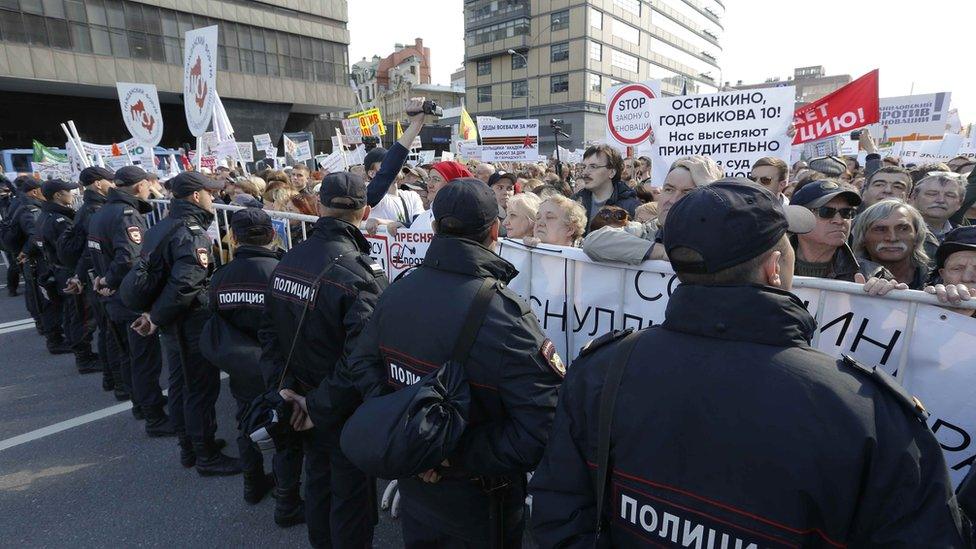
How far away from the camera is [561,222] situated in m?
3.32

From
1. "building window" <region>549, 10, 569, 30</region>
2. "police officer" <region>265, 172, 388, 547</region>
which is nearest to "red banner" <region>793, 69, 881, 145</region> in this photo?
"police officer" <region>265, 172, 388, 547</region>

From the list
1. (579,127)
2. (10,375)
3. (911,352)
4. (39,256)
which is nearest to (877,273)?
(911,352)

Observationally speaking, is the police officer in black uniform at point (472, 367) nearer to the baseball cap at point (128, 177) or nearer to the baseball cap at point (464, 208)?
the baseball cap at point (464, 208)

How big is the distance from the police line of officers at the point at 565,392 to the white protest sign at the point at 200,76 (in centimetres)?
376

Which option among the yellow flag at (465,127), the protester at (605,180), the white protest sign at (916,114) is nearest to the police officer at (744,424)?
the protester at (605,180)

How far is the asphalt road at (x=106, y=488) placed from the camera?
3.21 meters

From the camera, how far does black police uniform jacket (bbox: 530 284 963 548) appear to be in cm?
107

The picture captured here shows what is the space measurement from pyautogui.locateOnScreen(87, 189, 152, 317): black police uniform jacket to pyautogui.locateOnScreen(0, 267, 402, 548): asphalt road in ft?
3.62

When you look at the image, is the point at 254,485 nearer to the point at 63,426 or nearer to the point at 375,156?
the point at 63,426

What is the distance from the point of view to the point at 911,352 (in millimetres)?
1895

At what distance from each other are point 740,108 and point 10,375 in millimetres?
7865

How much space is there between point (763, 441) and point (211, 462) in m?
3.95

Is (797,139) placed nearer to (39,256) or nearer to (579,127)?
(39,256)

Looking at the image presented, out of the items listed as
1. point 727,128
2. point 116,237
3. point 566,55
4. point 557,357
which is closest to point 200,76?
point 116,237
